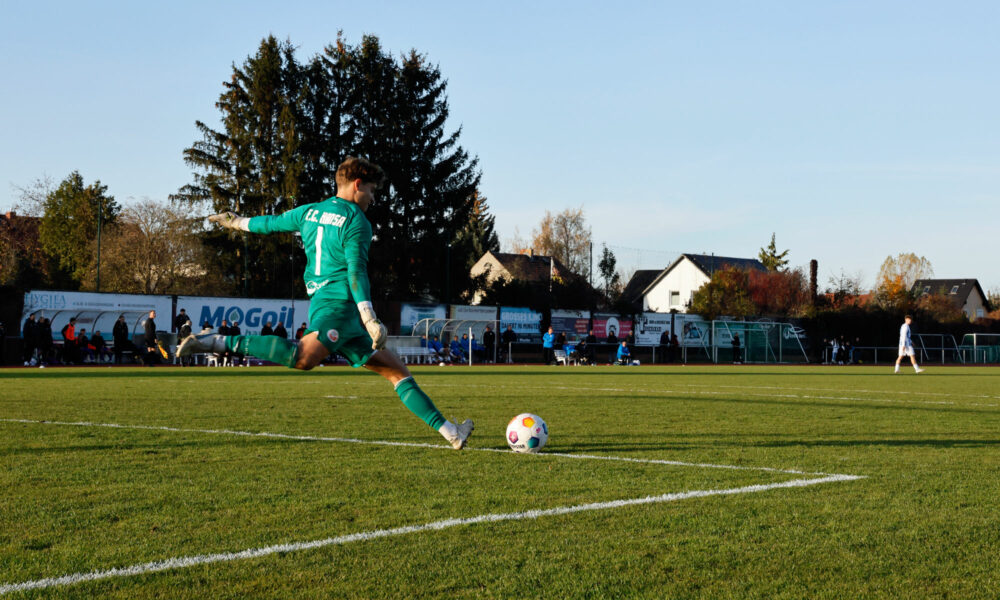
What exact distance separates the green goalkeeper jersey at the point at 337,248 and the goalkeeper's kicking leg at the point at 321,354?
0.36 m

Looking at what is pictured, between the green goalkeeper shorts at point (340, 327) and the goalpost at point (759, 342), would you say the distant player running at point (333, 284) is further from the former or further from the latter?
the goalpost at point (759, 342)

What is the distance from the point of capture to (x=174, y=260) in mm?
51281

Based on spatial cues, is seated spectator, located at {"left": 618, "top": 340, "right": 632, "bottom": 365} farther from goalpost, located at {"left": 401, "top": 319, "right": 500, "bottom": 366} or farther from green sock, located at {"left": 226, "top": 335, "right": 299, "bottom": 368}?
green sock, located at {"left": 226, "top": 335, "right": 299, "bottom": 368}

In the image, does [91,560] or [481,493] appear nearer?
[91,560]

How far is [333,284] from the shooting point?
6.75 metres

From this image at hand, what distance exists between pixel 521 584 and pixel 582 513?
4.78ft

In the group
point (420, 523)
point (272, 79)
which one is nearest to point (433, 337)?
point (272, 79)

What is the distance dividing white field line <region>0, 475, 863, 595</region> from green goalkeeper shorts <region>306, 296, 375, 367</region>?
2227 millimetres

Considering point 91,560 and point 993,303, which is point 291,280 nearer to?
point 91,560

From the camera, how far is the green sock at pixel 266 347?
6773 mm

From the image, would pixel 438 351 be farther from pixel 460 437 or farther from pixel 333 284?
pixel 333 284

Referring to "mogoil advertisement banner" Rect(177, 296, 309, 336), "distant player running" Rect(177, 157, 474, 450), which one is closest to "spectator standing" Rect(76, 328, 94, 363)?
"mogoil advertisement banner" Rect(177, 296, 309, 336)

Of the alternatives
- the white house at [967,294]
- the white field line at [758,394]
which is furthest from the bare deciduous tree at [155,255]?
the white house at [967,294]

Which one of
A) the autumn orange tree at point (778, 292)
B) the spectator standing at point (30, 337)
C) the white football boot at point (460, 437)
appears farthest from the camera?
the autumn orange tree at point (778, 292)
